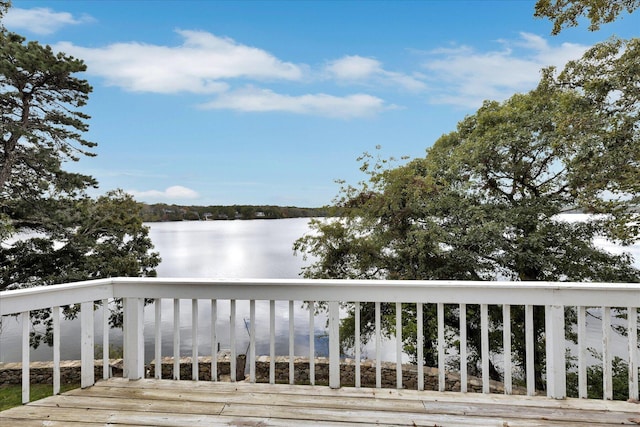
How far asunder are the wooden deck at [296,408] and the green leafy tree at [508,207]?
17.9 ft

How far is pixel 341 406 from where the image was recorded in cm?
202

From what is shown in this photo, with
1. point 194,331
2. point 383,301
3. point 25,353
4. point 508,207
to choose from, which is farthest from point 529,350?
point 508,207

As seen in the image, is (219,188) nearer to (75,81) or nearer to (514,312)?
(75,81)

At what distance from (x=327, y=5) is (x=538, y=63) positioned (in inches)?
179

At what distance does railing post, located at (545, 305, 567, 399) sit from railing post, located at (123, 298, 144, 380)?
249 centimetres

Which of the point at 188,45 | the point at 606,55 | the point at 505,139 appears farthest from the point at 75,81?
the point at 606,55

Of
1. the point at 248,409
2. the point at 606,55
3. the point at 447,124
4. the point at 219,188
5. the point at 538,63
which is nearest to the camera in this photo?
the point at 248,409

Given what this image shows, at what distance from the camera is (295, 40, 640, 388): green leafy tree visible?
6.23 meters

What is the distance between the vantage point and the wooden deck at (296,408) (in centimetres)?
186

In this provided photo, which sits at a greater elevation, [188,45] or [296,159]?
[188,45]

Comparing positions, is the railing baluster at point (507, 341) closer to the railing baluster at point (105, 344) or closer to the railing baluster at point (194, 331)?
the railing baluster at point (194, 331)

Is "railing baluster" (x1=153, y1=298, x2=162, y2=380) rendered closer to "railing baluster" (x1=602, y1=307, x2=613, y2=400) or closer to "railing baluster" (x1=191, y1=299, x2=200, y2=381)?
"railing baluster" (x1=191, y1=299, x2=200, y2=381)

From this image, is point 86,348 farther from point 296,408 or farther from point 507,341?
point 507,341

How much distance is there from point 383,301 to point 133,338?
5.31 feet
